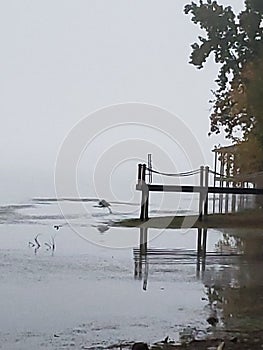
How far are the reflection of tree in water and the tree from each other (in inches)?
309

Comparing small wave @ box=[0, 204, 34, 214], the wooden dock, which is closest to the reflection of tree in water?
the wooden dock

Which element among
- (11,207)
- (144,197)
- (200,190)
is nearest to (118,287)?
(144,197)

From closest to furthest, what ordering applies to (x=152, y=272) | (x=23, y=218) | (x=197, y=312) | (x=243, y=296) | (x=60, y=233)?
(x=197, y=312)
(x=243, y=296)
(x=152, y=272)
(x=60, y=233)
(x=23, y=218)

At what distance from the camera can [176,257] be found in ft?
55.2

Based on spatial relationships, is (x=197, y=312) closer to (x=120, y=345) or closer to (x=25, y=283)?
(x=120, y=345)

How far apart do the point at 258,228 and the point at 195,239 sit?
461cm

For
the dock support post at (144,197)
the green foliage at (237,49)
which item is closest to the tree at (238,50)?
the green foliage at (237,49)

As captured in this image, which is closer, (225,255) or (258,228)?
(225,255)

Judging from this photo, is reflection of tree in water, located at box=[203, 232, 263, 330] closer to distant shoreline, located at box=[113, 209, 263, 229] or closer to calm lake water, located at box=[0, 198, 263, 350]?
calm lake water, located at box=[0, 198, 263, 350]

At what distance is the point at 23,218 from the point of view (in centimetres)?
2942

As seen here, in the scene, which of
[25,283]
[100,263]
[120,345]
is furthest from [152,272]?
[120,345]

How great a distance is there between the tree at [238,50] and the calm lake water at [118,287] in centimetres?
562

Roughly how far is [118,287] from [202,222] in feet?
45.2

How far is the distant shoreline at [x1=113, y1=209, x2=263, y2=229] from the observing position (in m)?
25.4
